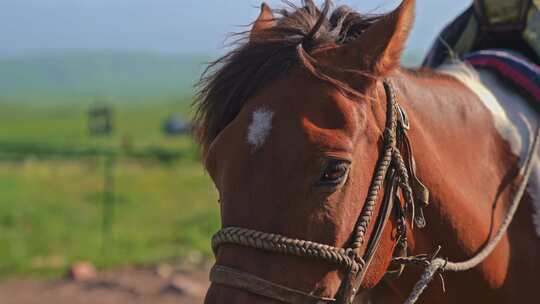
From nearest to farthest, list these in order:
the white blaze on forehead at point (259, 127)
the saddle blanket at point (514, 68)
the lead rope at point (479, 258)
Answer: the white blaze on forehead at point (259, 127) < the lead rope at point (479, 258) < the saddle blanket at point (514, 68)

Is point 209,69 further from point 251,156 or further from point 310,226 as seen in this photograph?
point 310,226

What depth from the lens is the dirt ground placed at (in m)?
8.05

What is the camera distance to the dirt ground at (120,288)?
26.4ft

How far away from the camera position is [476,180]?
2682 millimetres

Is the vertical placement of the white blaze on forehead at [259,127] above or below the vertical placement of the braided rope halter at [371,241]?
above

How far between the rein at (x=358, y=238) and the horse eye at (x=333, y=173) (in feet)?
0.48

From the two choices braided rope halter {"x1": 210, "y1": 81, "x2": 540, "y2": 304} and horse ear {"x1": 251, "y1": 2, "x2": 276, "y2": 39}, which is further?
horse ear {"x1": 251, "y1": 2, "x2": 276, "y2": 39}

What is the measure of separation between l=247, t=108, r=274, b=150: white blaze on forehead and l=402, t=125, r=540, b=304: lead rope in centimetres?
62

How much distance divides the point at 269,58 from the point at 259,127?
258 mm

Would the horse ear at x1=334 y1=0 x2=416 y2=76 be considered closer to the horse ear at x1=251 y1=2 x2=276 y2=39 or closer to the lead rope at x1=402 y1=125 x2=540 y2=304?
the horse ear at x1=251 y1=2 x2=276 y2=39

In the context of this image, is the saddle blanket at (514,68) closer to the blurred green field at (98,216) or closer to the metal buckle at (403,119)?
the metal buckle at (403,119)

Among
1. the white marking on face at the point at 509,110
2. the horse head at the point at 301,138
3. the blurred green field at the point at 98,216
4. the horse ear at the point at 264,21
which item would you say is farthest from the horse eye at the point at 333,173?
the white marking on face at the point at 509,110

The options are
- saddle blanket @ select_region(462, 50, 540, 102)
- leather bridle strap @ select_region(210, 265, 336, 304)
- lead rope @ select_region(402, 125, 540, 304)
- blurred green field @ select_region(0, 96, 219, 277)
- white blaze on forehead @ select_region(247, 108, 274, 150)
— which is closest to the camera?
leather bridle strap @ select_region(210, 265, 336, 304)

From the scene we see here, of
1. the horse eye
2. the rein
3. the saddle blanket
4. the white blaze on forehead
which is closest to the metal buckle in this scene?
the rein
